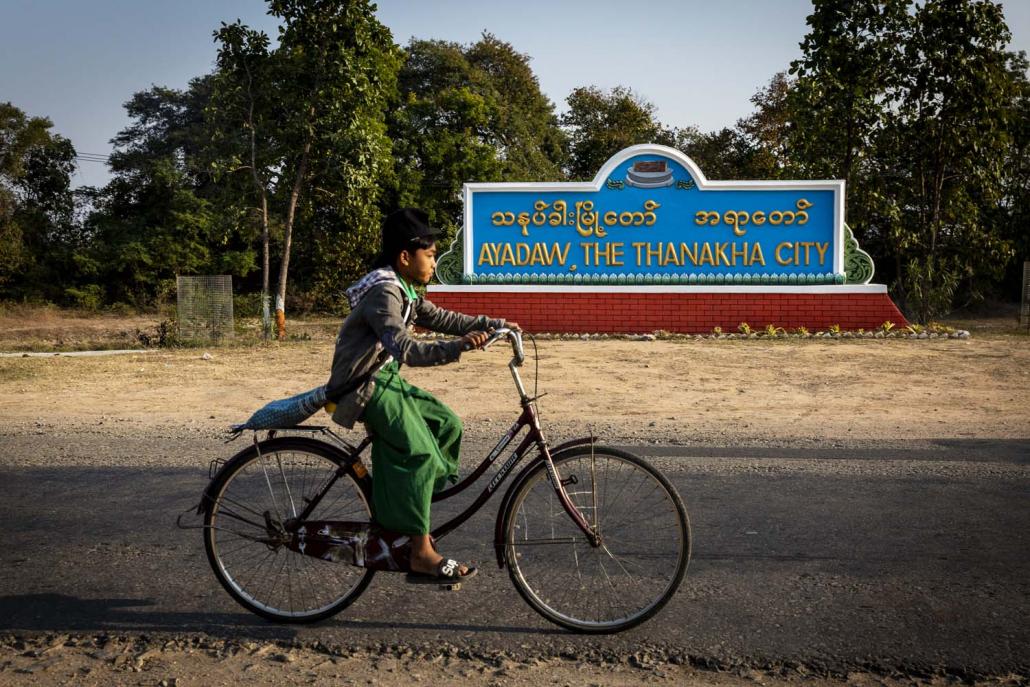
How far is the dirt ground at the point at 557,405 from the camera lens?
371cm

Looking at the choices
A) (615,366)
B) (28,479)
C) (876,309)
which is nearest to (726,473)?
(28,479)

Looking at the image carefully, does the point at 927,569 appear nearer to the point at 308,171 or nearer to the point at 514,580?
the point at 514,580

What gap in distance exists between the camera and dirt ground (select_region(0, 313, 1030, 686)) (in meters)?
3.71

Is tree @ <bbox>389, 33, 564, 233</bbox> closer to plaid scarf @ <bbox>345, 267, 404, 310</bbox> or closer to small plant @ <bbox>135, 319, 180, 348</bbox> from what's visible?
small plant @ <bbox>135, 319, 180, 348</bbox>

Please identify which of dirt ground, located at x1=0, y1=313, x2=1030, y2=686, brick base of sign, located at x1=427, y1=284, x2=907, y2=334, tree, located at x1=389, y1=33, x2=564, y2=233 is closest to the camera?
dirt ground, located at x1=0, y1=313, x2=1030, y2=686

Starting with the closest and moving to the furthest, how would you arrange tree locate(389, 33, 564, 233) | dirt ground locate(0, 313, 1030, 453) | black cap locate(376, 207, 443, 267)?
1. black cap locate(376, 207, 443, 267)
2. dirt ground locate(0, 313, 1030, 453)
3. tree locate(389, 33, 564, 233)

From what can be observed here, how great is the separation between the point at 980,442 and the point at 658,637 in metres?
5.79

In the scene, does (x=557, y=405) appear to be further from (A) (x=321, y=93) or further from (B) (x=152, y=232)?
(B) (x=152, y=232)

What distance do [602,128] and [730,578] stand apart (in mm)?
43295

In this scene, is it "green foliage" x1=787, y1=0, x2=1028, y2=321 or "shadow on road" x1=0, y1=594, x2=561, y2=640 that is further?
"green foliage" x1=787, y1=0, x2=1028, y2=321

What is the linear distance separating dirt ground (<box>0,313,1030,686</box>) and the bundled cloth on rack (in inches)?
35.2

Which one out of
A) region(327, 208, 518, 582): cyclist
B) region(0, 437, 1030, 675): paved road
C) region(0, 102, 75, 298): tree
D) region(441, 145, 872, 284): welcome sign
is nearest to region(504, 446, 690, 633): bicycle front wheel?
region(0, 437, 1030, 675): paved road

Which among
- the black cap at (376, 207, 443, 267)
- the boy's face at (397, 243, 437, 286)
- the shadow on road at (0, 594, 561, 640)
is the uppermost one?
the black cap at (376, 207, 443, 267)

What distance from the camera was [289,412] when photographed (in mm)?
4113
